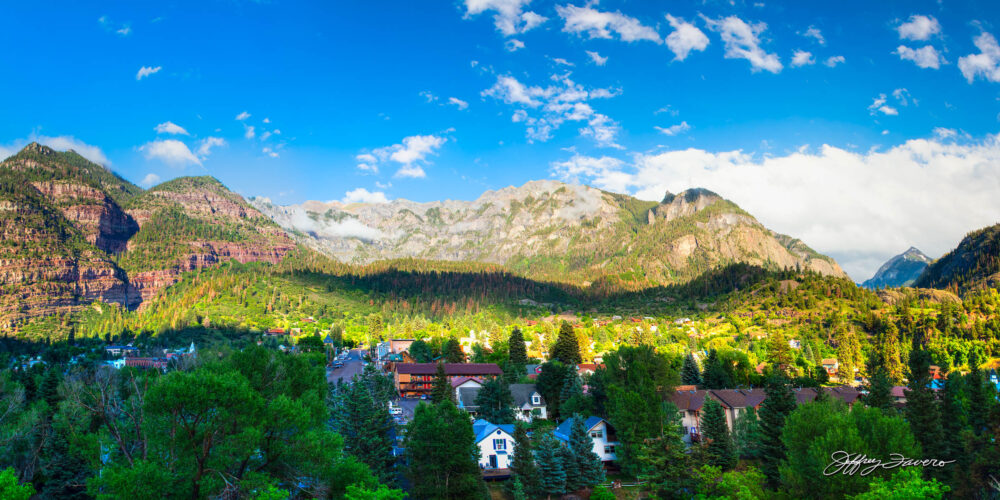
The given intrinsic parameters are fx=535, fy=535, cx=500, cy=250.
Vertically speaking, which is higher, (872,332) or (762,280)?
(762,280)

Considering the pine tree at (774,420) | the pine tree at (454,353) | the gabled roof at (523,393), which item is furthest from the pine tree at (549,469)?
the pine tree at (454,353)

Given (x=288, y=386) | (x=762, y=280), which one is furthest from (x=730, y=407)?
(x=762, y=280)

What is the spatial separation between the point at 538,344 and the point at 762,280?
90.3 meters

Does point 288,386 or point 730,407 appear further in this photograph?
point 730,407

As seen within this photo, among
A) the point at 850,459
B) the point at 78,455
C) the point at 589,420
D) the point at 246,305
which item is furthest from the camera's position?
the point at 246,305

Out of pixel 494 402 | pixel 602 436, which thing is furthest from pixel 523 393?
pixel 602 436

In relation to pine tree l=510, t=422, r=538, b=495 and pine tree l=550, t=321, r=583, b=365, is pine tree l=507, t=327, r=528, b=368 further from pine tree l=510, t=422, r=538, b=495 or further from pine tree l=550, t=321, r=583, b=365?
pine tree l=510, t=422, r=538, b=495

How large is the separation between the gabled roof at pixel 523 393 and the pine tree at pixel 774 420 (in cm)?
2722

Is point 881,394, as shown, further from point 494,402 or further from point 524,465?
point 494,402

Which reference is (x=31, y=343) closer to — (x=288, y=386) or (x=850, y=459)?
(x=288, y=386)

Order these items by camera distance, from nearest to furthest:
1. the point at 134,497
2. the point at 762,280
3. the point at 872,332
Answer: the point at 134,497, the point at 872,332, the point at 762,280

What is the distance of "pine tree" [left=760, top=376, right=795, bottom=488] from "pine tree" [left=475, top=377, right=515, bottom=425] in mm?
24913

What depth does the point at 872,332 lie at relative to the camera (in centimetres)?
11588

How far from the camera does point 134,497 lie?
73.6 ft
